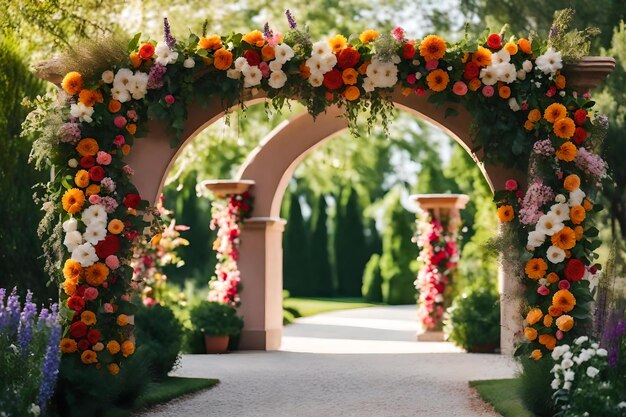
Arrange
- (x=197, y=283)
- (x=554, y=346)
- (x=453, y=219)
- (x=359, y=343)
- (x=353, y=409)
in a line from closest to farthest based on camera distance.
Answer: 1. (x=554, y=346)
2. (x=353, y=409)
3. (x=359, y=343)
4. (x=453, y=219)
5. (x=197, y=283)

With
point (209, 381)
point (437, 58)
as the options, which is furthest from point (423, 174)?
point (437, 58)

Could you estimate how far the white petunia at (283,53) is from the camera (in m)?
7.96

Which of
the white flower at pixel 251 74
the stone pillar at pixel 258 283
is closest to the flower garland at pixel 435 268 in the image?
the stone pillar at pixel 258 283

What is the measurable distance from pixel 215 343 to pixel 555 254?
6.25 metres

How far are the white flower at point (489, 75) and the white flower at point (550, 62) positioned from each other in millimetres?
349

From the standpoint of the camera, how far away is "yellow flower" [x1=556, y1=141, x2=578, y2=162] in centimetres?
773

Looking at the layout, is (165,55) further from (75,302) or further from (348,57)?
(75,302)

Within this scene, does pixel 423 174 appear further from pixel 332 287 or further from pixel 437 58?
pixel 437 58

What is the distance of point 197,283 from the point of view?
26328 mm

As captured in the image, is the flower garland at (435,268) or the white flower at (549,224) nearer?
the white flower at (549,224)

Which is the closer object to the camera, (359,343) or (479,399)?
(479,399)

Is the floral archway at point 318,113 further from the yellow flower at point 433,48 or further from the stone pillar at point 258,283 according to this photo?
the stone pillar at point 258,283

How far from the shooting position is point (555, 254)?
25.3 feet

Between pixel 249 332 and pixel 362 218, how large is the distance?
13915mm
